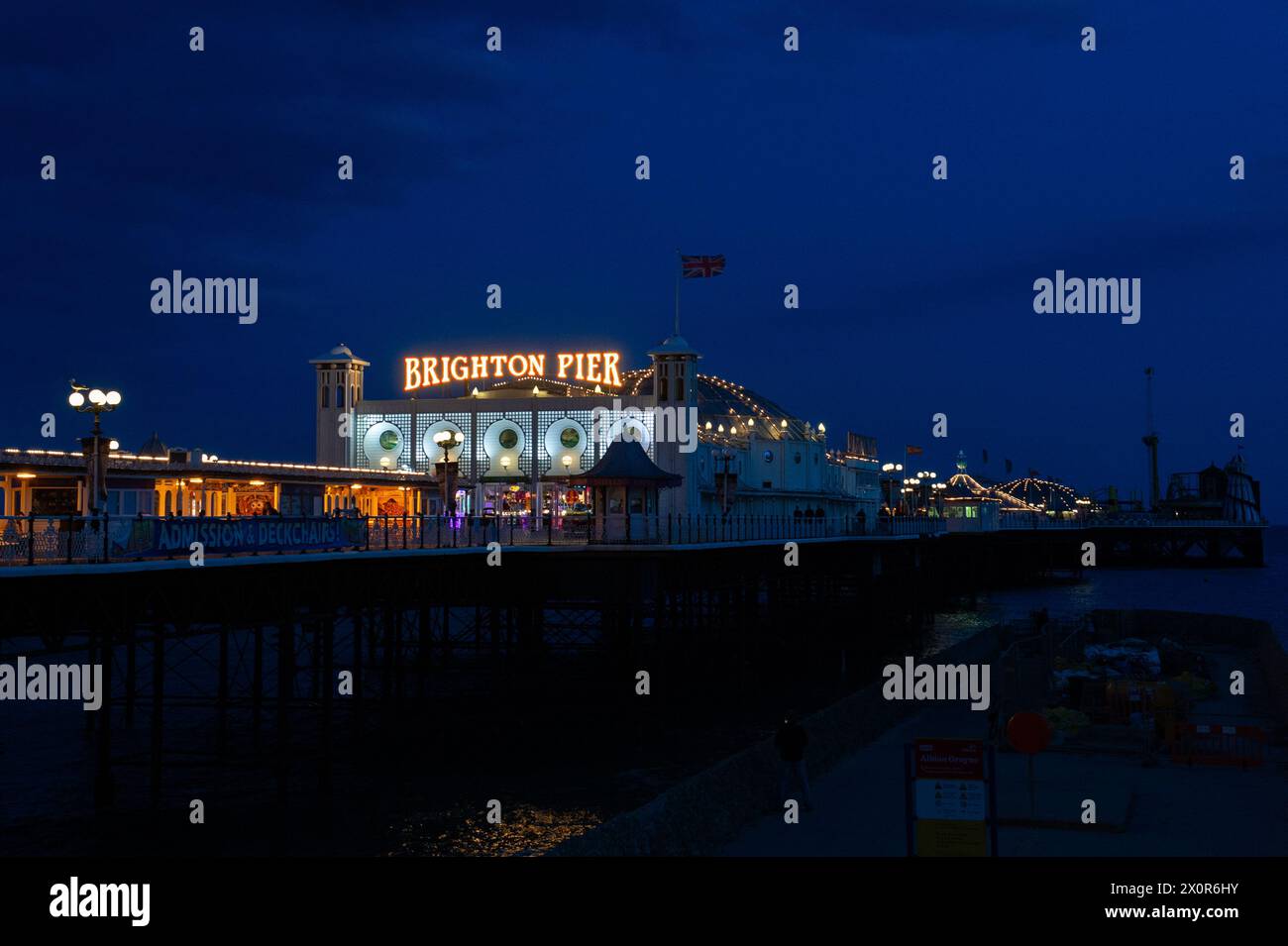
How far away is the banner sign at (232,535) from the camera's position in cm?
2231

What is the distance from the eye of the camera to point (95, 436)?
2328cm

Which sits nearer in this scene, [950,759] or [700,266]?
[950,759]

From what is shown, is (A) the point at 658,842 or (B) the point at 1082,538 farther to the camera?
(B) the point at 1082,538

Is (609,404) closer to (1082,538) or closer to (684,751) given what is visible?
(684,751)

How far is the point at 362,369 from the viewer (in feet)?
260

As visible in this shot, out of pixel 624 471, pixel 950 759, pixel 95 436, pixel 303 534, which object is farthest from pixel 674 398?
pixel 950 759

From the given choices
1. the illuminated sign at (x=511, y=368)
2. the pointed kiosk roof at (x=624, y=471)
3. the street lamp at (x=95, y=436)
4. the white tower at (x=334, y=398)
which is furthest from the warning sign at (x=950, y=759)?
the white tower at (x=334, y=398)

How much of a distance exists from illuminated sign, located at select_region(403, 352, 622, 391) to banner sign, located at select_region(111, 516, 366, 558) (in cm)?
4468

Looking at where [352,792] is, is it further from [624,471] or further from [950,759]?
[624,471]

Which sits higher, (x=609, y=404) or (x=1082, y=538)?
(x=609, y=404)

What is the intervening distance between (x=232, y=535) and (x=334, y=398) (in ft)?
176
